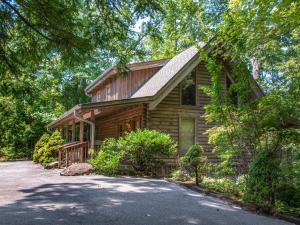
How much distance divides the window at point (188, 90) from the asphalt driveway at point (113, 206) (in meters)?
6.68

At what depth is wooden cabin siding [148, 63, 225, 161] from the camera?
13938 millimetres

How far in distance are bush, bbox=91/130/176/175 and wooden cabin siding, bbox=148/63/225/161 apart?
1962 mm

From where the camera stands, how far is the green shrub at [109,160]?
11594 mm

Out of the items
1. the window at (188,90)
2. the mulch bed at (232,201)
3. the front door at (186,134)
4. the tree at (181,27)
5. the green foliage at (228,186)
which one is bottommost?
the mulch bed at (232,201)

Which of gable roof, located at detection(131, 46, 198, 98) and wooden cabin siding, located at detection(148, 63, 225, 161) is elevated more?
gable roof, located at detection(131, 46, 198, 98)

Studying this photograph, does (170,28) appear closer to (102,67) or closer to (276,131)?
(102,67)

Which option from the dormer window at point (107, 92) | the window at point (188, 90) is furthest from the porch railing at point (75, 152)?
the dormer window at point (107, 92)

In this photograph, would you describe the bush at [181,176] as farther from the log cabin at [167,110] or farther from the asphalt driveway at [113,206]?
the log cabin at [167,110]

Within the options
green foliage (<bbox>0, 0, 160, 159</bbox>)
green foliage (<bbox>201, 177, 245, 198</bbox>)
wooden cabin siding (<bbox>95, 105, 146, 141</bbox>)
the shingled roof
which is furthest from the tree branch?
wooden cabin siding (<bbox>95, 105, 146, 141</bbox>)

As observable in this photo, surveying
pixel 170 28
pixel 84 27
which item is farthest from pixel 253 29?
pixel 170 28

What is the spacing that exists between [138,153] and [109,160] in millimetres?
1109

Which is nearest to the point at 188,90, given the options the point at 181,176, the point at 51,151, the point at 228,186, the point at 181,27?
the point at 181,176

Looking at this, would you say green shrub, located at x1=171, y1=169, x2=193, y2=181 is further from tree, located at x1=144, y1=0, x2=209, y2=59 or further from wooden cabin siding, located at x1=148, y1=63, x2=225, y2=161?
tree, located at x1=144, y1=0, x2=209, y2=59

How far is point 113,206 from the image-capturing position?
249 inches
